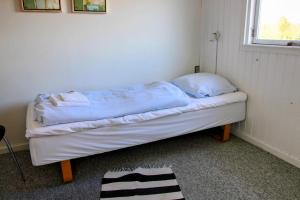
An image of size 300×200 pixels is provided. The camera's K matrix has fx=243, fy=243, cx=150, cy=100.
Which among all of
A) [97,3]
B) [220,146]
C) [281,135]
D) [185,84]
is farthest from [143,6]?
[281,135]

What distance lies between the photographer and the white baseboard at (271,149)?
7.23ft

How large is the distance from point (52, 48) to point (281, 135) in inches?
94.5

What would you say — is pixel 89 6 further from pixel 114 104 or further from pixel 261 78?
pixel 261 78

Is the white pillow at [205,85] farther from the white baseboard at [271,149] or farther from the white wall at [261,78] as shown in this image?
the white baseboard at [271,149]

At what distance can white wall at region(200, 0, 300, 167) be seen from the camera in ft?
7.12

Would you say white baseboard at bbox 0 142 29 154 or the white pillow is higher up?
the white pillow

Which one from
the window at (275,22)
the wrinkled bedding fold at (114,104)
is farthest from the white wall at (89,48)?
the window at (275,22)

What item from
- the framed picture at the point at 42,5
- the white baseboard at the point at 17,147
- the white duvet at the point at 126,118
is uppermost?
the framed picture at the point at 42,5

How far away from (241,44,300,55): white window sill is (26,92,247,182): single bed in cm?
48

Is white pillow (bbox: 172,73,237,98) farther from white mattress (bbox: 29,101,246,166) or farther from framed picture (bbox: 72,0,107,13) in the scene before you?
framed picture (bbox: 72,0,107,13)

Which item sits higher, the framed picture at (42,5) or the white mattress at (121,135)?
the framed picture at (42,5)

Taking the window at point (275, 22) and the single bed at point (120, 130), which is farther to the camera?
the window at point (275, 22)

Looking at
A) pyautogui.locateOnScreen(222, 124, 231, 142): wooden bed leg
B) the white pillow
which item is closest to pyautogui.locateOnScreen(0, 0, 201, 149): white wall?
the white pillow

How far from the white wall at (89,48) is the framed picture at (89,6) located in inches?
2.2
